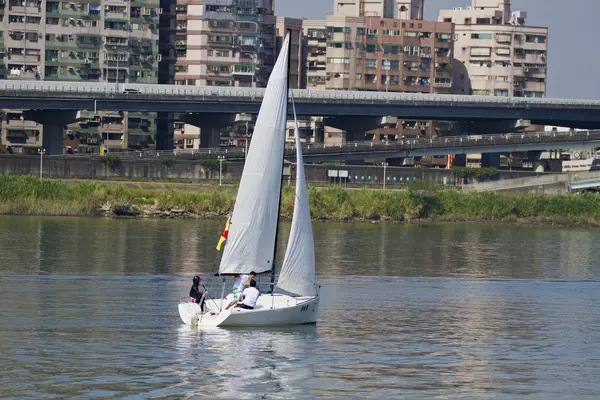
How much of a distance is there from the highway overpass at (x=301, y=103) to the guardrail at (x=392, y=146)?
24.5 feet

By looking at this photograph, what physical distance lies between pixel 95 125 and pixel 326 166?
52272mm

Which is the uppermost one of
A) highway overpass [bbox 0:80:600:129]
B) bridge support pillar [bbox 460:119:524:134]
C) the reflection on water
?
highway overpass [bbox 0:80:600:129]

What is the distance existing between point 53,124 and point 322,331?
368 ft

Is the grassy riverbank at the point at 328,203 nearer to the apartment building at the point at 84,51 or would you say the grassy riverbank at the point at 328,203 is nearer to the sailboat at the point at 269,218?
the sailboat at the point at 269,218

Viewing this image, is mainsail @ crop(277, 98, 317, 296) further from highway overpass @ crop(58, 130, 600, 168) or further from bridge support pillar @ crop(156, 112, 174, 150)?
bridge support pillar @ crop(156, 112, 174, 150)

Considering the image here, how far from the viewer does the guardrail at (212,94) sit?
A: 511 feet

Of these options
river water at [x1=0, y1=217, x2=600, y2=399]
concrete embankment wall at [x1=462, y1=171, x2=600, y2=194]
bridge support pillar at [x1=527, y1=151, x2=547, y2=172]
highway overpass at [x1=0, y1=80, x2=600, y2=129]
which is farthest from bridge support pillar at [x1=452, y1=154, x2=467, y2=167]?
river water at [x1=0, y1=217, x2=600, y2=399]

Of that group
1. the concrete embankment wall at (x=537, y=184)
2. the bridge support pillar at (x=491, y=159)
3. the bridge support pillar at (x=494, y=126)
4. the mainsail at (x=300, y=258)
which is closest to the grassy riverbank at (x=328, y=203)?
the concrete embankment wall at (x=537, y=184)

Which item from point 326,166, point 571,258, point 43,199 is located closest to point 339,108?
point 326,166

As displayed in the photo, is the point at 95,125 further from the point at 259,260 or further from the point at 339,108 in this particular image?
the point at 259,260

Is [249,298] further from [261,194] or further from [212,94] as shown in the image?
[212,94]

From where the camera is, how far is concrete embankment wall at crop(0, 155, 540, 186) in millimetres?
134500

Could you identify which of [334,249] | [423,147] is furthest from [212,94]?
[334,249]

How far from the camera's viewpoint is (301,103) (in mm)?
171500
